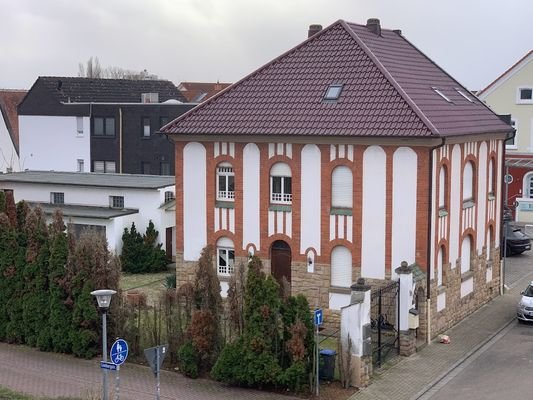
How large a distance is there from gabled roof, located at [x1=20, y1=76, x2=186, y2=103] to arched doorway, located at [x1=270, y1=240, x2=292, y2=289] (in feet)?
102

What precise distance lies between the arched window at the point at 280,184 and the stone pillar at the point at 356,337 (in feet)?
23.7

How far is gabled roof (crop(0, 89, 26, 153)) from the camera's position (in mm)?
63812

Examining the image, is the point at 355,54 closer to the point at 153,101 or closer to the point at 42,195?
the point at 42,195

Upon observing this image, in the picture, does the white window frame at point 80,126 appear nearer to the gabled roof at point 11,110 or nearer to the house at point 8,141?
the house at point 8,141

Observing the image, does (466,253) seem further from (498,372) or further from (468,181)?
(498,372)

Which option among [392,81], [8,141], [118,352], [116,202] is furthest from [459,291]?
[8,141]

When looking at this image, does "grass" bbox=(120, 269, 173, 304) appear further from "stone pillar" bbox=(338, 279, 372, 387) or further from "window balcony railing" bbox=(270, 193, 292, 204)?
"stone pillar" bbox=(338, 279, 372, 387)

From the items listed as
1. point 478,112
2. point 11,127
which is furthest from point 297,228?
point 11,127

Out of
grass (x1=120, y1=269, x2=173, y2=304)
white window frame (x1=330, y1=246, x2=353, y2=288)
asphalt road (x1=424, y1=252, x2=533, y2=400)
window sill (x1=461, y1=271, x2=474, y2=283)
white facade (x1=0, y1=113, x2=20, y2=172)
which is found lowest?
asphalt road (x1=424, y1=252, x2=533, y2=400)

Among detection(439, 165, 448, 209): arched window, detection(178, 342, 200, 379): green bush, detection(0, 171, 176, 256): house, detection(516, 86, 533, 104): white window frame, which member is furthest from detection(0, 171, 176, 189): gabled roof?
detection(516, 86, 533, 104): white window frame

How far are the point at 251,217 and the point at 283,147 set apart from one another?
8.54ft

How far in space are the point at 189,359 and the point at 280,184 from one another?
810 centimetres

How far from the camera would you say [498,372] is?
74.8 feet

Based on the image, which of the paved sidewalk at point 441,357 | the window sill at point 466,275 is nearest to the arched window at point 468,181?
the window sill at point 466,275
